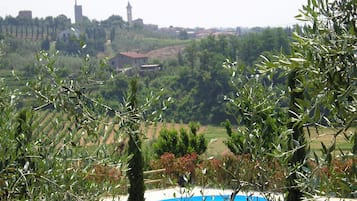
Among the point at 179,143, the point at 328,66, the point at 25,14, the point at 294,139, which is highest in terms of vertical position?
the point at 25,14

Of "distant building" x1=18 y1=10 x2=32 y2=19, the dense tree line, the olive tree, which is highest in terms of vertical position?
"distant building" x1=18 y1=10 x2=32 y2=19

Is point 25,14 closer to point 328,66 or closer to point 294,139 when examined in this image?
point 294,139

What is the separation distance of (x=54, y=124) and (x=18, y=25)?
84025mm

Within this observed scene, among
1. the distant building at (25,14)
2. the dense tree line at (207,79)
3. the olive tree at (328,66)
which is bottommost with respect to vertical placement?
the dense tree line at (207,79)

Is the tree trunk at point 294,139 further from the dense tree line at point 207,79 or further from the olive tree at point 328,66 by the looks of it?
the dense tree line at point 207,79

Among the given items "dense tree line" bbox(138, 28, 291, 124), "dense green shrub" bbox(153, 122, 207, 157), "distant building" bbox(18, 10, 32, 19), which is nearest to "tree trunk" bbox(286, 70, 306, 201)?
"dense green shrub" bbox(153, 122, 207, 157)

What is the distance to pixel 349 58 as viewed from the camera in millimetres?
1588

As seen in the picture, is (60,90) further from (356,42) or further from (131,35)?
(131,35)

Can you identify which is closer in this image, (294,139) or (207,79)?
(294,139)

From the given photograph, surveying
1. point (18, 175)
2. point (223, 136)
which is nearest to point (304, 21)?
point (18, 175)

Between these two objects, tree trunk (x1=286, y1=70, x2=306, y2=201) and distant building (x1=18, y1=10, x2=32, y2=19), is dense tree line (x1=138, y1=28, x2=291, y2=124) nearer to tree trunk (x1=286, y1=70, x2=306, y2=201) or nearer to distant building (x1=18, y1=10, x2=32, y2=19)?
tree trunk (x1=286, y1=70, x2=306, y2=201)

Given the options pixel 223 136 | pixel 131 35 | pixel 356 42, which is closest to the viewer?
pixel 356 42

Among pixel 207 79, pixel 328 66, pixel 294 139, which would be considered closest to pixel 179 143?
pixel 294 139

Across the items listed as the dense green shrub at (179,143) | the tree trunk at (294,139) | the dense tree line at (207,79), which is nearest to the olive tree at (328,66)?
the tree trunk at (294,139)
